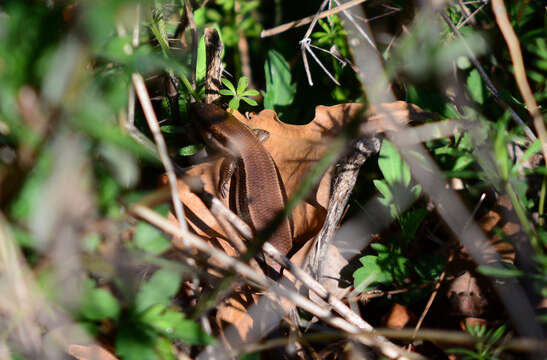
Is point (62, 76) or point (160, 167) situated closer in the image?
point (62, 76)

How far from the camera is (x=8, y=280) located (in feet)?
4.49

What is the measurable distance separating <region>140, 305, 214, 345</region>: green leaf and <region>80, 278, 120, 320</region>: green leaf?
0.35ft

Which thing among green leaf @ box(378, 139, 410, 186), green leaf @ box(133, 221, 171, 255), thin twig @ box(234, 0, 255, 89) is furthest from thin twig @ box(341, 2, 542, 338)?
thin twig @ box(234, 0, 255, 89)

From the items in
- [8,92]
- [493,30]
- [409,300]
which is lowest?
[409,300]

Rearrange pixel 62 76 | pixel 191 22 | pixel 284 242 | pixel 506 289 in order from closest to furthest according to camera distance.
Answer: pixel 62 76 < pixel 506 289 < pixel 191 22 < pixel 284 242

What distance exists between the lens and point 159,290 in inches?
61.2

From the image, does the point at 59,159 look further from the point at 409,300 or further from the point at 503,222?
the point at 503,222

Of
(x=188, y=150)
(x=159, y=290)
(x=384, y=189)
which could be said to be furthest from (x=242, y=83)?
(x=159, y=290)

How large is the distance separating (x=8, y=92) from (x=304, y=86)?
8.54 feet

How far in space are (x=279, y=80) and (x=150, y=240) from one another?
7.10ft

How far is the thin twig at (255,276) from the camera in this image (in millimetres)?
1558

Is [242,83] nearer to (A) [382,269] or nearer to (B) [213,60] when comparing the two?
(B) [213,60]

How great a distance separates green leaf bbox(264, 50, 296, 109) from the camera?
3.38 meters

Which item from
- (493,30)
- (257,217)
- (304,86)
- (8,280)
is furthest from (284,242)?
(493,30)
